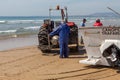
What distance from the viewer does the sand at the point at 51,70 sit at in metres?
9.27

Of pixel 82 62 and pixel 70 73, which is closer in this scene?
pixel 70 73

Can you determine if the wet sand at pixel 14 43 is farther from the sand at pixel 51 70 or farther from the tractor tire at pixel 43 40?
the sand at pixel 51 70

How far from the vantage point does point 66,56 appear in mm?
13039

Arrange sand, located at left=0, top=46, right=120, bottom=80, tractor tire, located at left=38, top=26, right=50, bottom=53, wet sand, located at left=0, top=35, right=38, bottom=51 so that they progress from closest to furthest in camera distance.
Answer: sand, located at left=0, top=46, right=120, bottom=80 → tractor tire, located at left=38, top=26, right=50, bottom=53 → wet sand, located at left=0, top=35, right=38, bottom=51

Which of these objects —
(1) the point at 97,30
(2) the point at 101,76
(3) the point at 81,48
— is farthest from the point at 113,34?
(3) the point at 81,48

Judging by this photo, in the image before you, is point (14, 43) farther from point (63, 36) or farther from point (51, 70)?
point (51, 70)

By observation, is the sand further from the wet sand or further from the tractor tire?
the wet sand

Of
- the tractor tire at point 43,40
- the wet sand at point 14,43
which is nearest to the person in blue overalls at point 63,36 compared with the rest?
the tractor tire at point 43,40

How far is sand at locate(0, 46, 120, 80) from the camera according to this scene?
927 cm

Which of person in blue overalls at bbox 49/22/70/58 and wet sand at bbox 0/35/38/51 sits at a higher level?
person in blue overalls at bbox 49/22/70/58

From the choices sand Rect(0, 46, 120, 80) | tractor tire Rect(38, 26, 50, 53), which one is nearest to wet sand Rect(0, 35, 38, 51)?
tractor tire Rect(38, 26, 50, 53)

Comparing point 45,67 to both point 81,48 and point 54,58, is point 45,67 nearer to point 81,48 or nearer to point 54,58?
point 54,58

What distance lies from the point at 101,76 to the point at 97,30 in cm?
150

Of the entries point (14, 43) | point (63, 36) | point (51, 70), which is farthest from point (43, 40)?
point (14, 43)
